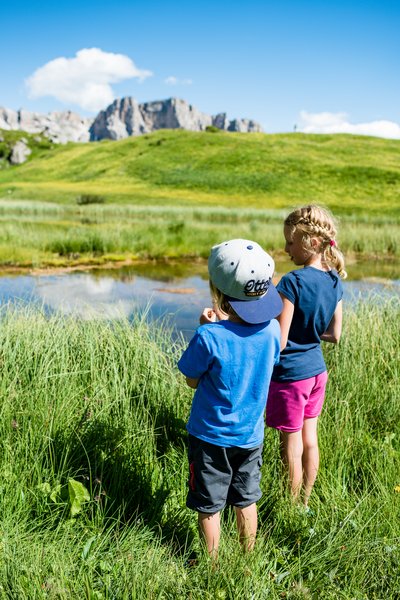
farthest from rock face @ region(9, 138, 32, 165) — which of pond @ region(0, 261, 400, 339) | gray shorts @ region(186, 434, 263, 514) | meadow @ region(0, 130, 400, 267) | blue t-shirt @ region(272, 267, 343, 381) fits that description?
gray shorts @ region(186, 434, 263, 514)

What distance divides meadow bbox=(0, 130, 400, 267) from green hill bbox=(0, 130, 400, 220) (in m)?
0.13

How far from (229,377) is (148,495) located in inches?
32.6

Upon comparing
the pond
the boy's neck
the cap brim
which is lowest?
the pond

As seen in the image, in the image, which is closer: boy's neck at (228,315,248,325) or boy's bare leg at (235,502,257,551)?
boy's neck at (228,315,248,325)

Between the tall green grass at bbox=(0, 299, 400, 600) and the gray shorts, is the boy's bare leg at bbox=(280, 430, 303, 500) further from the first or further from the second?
the gray shorts

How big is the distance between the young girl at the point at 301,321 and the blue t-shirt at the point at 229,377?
16.4 inches

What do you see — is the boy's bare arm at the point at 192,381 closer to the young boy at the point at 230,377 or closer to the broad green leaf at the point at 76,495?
the young boy at the point at 230,377

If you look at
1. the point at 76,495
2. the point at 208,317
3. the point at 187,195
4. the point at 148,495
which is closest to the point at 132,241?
the point at 148,495

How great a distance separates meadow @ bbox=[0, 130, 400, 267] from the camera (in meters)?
16.0

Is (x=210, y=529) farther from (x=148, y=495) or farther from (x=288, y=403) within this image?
(x=288, y=403)

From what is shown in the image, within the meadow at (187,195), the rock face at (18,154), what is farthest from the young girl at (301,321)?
the rock face at (18,154)

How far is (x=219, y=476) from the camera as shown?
6.36 ft

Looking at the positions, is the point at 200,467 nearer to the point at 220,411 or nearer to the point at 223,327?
the point at 220,411

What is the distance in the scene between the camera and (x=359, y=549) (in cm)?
191
